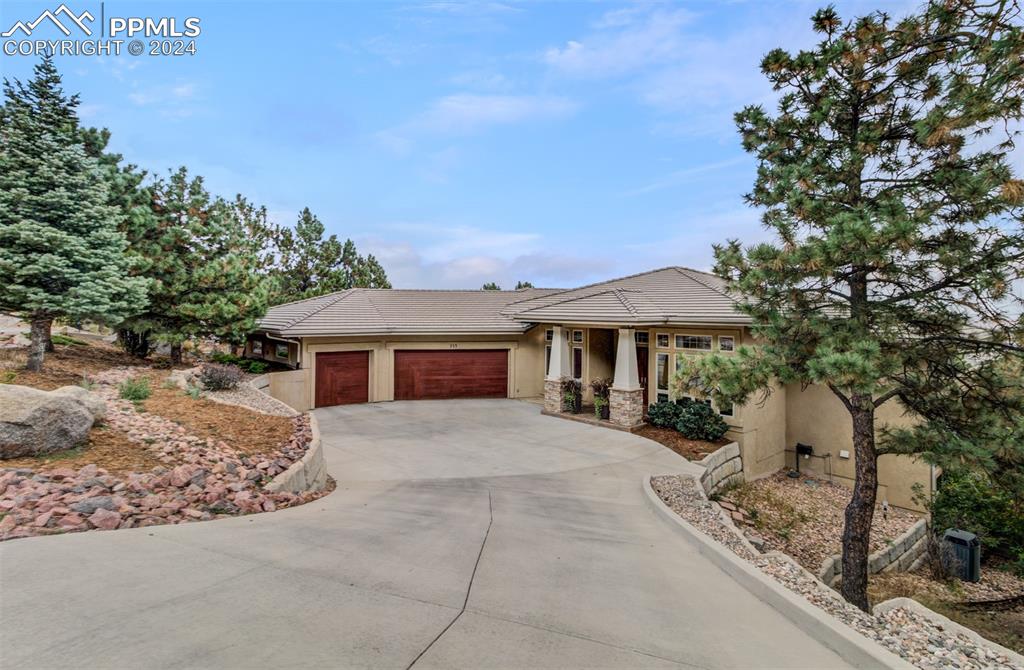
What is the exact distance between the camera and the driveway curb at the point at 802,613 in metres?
3.38

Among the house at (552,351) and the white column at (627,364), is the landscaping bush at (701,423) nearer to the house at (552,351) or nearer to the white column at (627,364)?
the house at (552,351)

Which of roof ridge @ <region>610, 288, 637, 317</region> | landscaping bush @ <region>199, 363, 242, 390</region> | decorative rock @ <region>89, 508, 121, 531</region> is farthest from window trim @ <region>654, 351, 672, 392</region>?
decorative rock @ <region>89, 508, 121, 531</region>

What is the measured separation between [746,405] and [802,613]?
7546 mm

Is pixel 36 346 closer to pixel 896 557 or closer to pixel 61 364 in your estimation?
pixel 61 364

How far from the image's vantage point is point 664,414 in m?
13.3

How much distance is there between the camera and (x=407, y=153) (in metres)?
16.5

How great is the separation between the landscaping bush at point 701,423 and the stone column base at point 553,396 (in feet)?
13.7

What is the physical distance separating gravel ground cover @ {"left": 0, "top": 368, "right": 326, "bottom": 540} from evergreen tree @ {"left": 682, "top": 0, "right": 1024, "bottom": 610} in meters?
6.81

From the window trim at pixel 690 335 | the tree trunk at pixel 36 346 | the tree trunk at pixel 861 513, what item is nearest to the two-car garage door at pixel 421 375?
the tree trunk at pixel 36 346

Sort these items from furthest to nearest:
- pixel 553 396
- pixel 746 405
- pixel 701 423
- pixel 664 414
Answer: pixel 553 396
pixel 664 414
pixel 701 423
pixel 746 405

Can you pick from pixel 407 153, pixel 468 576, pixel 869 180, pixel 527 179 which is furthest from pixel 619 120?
pixel 468 576

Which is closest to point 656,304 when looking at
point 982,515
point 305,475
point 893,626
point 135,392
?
point 982,515

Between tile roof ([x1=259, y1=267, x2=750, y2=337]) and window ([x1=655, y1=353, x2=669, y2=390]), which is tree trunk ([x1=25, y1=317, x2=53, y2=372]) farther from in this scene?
window ([x1=655, y1=353, x2=669, y2=390])

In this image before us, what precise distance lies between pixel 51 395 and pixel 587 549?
721cm
